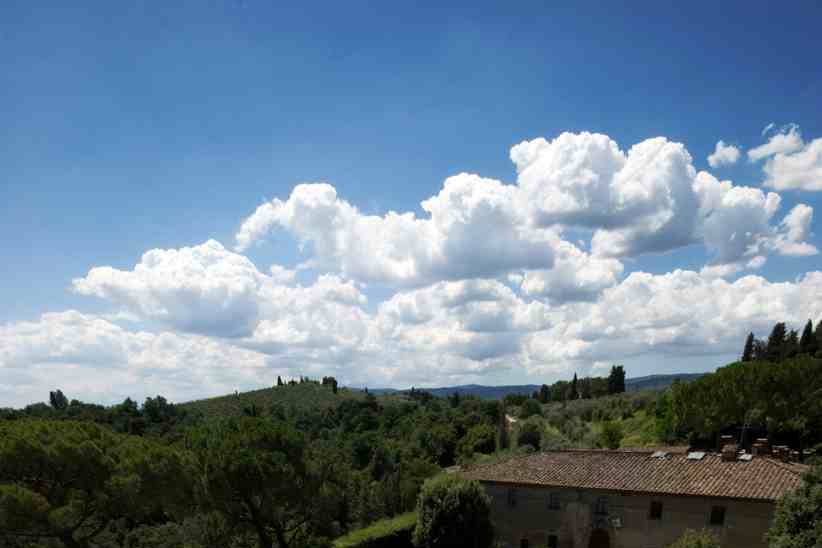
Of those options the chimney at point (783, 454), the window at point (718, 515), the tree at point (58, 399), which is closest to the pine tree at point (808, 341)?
the chimney at point (783, 454)

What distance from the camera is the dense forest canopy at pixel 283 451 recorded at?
74.4 feet

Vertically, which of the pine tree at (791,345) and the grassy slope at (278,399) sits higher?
the pine tree at (791,345)

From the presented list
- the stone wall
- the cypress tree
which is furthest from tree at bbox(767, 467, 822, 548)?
the cypress tree

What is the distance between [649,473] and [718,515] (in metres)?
3.56

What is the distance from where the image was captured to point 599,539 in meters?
27.2

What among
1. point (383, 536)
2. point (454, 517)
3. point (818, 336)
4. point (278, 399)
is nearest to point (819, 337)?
point (818, 336)

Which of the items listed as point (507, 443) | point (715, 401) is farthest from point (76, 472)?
point (507, 443)

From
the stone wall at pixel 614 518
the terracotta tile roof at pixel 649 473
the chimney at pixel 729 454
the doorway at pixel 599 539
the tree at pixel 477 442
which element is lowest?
the tree at pixel 477 442

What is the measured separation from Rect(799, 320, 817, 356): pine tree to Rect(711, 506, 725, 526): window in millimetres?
59824

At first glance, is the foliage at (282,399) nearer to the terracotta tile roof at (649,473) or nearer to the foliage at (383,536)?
the foliage at (383,536)

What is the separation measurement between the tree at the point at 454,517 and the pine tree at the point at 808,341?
65.6 meters

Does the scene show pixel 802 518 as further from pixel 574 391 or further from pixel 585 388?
pixel 585 388

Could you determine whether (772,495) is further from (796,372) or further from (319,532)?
(796,372)

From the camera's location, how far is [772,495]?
23.3m
